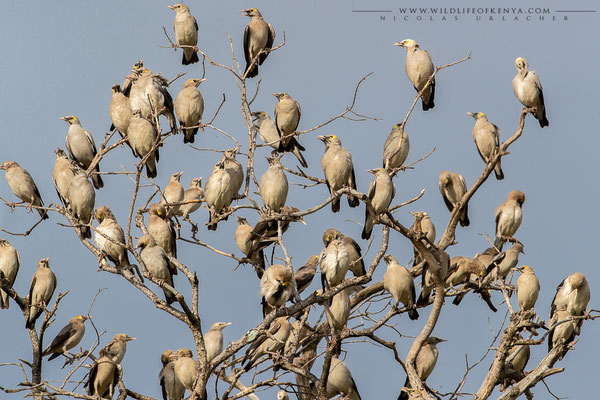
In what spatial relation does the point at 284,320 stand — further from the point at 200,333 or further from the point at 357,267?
the point at 200,333

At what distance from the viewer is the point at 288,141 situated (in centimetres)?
1345

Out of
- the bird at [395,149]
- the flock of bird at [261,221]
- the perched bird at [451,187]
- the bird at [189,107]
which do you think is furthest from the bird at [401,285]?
the bird at [189,107]

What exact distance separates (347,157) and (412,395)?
3.05 metres

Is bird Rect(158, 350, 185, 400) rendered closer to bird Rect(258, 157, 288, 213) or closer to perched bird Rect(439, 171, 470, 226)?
bird Rect(258, 157, 288, 213)

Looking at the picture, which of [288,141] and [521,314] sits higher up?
[288,141]

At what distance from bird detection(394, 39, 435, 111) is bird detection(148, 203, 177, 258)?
12.2 feet

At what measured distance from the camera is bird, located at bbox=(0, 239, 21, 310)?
13562 mm

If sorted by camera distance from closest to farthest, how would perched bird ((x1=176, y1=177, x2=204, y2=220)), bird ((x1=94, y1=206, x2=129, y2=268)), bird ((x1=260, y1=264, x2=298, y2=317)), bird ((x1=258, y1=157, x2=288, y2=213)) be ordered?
bird ((x1=260, y1=264, x2=298, y2=317)), bird ((x1=94, y1=206, x2=129, y2=268)), bird ((x1=258, y1=157, x2=288, y2=213)), perched bird ((x1=176, y1=177, x2=204, y2=220))

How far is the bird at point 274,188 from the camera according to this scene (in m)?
11.8

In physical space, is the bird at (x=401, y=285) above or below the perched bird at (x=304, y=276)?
below

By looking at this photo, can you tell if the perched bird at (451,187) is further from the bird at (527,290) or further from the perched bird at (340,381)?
the perched bird at (340,381)

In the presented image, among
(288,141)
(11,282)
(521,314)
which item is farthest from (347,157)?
(11,282)

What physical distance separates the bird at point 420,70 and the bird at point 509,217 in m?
2.21

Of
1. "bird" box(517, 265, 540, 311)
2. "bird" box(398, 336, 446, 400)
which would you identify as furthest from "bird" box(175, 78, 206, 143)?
"bird" box(517, 265, 540, 311)
